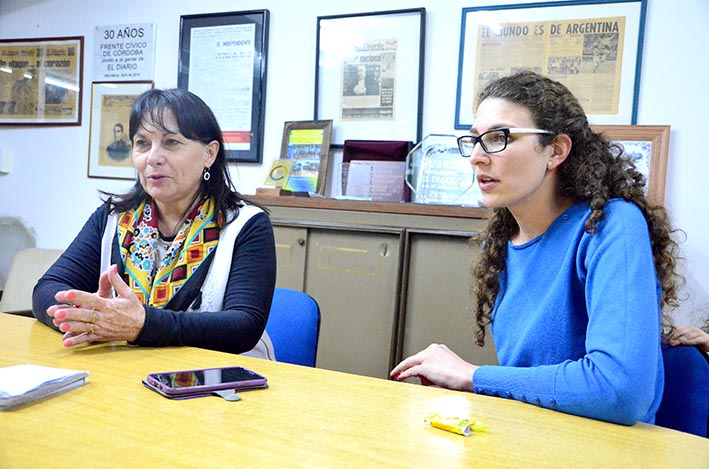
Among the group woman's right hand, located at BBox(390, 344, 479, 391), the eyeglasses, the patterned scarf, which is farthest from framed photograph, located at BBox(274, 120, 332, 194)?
→ woman's right hand, located at BBox(390, 344, 479, 391)

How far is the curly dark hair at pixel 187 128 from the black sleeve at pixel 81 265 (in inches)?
3.0

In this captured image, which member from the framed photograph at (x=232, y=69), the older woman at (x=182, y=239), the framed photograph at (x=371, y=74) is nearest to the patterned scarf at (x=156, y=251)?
the older woman at (x=182, y=239)

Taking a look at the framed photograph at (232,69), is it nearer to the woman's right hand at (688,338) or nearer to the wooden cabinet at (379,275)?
the wooden cabinet at (379,275)

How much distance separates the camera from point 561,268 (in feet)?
3.96

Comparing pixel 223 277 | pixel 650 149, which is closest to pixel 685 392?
pixel 223 277

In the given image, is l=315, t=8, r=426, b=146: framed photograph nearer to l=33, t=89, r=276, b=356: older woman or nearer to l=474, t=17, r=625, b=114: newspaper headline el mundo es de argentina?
l=474, t=17, r=625, b=114: newspaper headline el mundo es de argentina

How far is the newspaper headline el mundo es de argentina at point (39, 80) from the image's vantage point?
3844 millimetres

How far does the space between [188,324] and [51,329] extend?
349mm

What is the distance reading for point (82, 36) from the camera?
3811 mm

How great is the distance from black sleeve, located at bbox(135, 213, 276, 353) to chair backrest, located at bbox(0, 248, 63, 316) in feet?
7.20

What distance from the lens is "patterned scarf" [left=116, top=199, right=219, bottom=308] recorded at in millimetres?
1547

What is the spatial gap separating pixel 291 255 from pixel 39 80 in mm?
2379

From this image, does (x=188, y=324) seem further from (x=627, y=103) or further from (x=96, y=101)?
(x=96, y=101)

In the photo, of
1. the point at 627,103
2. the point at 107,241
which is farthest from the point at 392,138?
the point at 107,241
